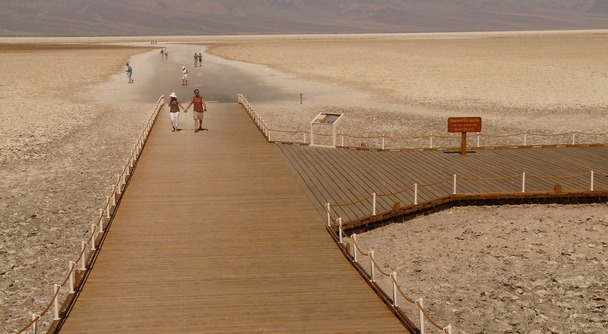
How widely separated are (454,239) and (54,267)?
10.9 metres

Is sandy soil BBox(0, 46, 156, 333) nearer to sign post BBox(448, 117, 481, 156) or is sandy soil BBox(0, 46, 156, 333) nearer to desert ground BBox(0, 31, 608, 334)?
desert ground BBox(0, 31, 608, 334)

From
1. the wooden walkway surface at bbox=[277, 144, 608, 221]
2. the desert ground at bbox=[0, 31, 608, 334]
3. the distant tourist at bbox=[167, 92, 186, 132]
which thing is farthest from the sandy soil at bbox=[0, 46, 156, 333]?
the wooden walkway surface at bbox=[277, 144, 608, 221]

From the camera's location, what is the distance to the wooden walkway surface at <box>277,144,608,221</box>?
21312 millimetres

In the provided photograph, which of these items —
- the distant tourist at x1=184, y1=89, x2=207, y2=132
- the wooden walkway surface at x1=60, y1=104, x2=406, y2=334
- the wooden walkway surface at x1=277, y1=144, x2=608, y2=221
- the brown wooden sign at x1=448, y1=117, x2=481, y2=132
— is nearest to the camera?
the wooden walkway surface at x1=60, y1=104, x2=406, y2=334

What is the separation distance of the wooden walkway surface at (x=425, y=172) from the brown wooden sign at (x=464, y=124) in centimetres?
112

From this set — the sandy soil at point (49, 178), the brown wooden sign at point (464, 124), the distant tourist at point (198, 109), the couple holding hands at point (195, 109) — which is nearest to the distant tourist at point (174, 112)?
the couple holding hands at point (195, 109)

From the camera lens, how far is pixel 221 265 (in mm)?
15391

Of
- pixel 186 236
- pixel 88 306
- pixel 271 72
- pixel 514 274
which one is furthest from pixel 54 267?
pixel 271 72

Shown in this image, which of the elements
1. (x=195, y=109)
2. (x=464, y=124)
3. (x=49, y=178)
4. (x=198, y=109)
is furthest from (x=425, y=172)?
(x=49, y=178)

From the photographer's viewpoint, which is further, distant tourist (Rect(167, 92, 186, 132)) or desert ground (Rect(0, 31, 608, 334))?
distant tourist (Rect(167, 92, 186, 132))

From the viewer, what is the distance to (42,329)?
544 inches

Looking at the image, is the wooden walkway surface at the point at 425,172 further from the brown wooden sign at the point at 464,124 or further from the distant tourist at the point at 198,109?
the distant tourist at the point at 198,109

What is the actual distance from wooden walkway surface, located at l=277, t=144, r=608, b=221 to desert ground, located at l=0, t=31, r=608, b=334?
1.00m

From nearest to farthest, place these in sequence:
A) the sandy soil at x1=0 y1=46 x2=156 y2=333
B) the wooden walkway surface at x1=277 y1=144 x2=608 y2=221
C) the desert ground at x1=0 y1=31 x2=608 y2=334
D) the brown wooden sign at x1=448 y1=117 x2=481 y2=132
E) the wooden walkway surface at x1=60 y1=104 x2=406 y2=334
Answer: the wooden walkway surface at x1=60 y1=104 x2=406 y2=334, the desert ground at x1=0 y1=31 x2=608 y2=334, the sandy soil at x1=0 y1=46 x2=156 y2=333, the wooden walkway surface at x1=277 y1=144 x2=608 y2=221, the brown wooden sign at x1=448 y1=117 x2=481 y2=132
